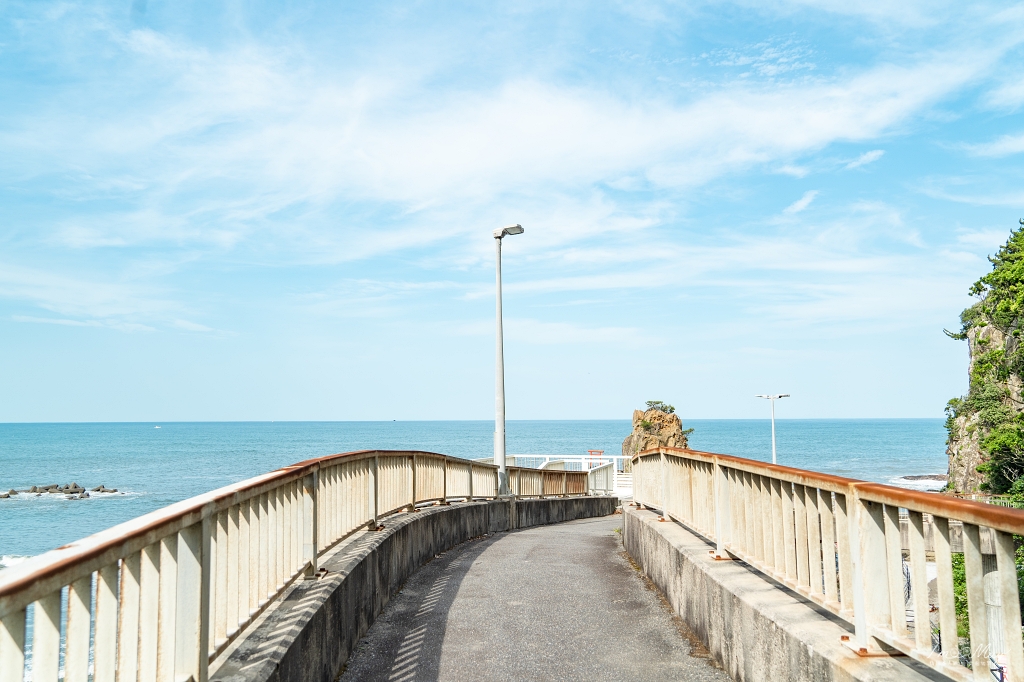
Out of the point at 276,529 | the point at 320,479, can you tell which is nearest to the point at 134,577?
the point at 276,529

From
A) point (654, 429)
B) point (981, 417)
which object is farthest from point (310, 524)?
point (654, 429)

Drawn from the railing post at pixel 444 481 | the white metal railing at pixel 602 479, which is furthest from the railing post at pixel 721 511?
the white metal railing at pixel 602 479

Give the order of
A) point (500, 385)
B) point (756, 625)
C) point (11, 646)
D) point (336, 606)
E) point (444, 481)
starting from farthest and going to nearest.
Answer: point (500, 385), point (444, 481), point (336, 606), point (756, 625), point (11, 646)

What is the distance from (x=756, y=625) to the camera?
191 inches

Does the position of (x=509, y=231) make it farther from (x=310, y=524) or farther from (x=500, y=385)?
(x=310, y=524)

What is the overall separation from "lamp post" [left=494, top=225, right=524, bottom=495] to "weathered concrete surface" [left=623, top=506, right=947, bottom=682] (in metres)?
9.58

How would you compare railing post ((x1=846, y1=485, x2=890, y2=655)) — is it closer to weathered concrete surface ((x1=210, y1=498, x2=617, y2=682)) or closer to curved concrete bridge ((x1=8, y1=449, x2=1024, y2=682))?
curved concrete bridge ((x1=8, y1=449, x2=1024, y2=682))

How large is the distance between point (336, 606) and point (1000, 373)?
122ft

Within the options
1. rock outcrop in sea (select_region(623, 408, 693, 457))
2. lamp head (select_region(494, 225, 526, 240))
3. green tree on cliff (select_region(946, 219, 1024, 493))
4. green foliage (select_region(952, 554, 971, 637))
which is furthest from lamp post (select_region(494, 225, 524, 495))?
rock outcrop in sea (select_region(623, 408, 693, 457))

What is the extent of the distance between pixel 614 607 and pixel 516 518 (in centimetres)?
1012

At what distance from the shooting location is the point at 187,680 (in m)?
3.38

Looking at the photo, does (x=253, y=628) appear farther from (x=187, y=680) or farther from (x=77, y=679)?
(x=77, y=679)

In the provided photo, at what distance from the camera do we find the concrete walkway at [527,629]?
18.5 feet

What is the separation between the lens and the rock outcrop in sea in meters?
85.6
